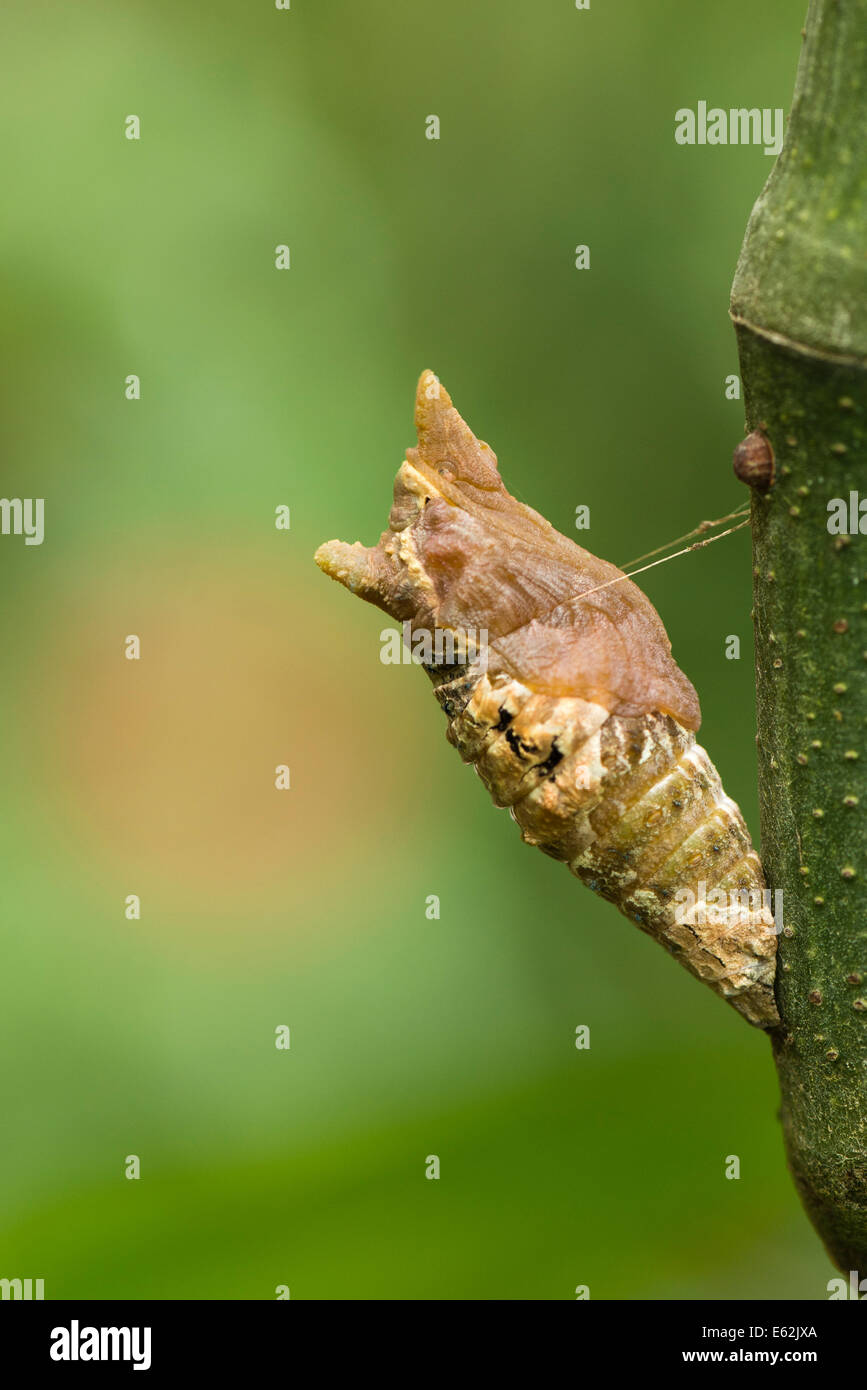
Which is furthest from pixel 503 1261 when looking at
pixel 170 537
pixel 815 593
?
pixel 170 537

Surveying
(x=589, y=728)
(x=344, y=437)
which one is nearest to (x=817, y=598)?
(x=589, y=728)

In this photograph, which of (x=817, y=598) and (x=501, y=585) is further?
(x=501, y=585)

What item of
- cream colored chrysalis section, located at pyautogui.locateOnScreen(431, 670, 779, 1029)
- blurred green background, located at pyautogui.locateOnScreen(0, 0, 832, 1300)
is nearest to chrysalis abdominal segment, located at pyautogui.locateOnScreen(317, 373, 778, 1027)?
cream colored chrysalis section, located at pyautogui.locateOnScreen(431, 670, 779, 1029)

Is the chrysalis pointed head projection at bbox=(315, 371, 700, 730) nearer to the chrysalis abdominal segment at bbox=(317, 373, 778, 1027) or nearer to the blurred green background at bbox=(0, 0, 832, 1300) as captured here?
the chrysalis abdominal segment at bbox=(317, 373, 778, 1027)

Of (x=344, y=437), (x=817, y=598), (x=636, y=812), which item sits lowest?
(x=636, y=812)

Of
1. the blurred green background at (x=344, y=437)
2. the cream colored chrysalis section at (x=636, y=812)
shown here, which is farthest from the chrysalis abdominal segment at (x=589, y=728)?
the blurred green background at (x=344, y=437)

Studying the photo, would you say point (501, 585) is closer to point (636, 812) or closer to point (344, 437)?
point (636, 812)

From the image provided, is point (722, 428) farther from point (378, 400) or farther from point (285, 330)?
point (285, 330)
